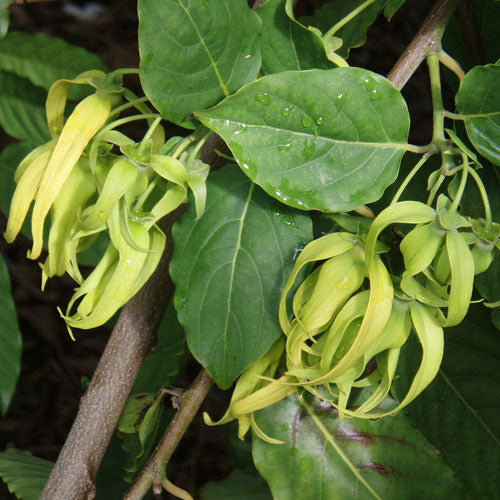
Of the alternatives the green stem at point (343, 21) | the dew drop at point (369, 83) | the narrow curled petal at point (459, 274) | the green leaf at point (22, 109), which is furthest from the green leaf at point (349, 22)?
the green leaf at point (22, 109)

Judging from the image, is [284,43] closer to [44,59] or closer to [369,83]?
[369,83]

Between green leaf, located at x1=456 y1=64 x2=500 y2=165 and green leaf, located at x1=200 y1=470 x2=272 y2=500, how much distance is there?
58 centimetres

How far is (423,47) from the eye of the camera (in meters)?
0.51

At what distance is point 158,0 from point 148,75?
50 millimetres

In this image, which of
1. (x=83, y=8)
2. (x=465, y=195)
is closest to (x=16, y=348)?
(x=465, y=195)

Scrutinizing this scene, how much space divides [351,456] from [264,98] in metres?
0.36

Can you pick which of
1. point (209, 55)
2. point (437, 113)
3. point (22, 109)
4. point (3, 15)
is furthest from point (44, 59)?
point (437, 113)

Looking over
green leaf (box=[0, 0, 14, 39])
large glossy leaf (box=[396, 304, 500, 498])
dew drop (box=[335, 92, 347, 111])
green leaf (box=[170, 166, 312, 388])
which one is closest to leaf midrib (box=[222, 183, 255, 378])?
green leaf (box=[170, 166, 312, 388])

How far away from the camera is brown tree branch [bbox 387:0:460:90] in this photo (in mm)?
514

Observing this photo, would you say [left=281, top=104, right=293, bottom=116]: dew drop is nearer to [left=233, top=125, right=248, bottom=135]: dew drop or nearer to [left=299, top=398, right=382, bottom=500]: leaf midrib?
[left=233, top=125, right=248, bottom=135]: dew drop

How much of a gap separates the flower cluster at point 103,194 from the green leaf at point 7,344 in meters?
0.38

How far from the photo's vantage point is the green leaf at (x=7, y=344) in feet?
2.73

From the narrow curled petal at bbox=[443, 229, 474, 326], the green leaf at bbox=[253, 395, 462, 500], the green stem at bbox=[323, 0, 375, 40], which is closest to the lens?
the narrow curled petal at bbox=[443, 229, 474, 326]

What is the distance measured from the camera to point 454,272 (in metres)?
0.39
